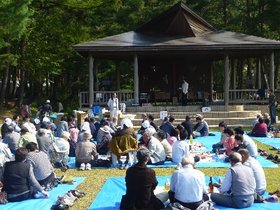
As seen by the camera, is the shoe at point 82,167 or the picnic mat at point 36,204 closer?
the picnic mat at point 36,204

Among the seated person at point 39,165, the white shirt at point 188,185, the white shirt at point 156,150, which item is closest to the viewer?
the white shirt at point 188,185

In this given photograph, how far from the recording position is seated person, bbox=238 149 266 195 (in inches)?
348

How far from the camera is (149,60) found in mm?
30547

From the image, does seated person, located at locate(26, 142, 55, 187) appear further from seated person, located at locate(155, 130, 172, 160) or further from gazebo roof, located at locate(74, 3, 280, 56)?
gazebo roof, located at locate(74, 3, 280, 56)

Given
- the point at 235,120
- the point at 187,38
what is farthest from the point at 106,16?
the point at 235,120

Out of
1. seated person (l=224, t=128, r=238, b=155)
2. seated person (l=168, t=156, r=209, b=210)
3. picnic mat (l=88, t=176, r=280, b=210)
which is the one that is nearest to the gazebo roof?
seated person (l=224, t=128, r=238, b=155)

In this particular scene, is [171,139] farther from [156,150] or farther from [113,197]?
[113,197]

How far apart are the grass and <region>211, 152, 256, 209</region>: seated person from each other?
198 cm

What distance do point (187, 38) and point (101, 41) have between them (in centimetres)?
521

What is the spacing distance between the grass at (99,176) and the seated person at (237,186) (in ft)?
6.51

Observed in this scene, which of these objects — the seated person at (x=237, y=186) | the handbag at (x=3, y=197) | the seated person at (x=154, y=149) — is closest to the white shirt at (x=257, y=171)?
the seated person at (x=237, y=186)

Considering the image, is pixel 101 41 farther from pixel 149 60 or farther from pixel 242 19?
pixel 242 19

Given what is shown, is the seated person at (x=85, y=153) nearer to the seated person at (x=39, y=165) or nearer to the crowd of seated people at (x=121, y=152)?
the crowd of seated people at (x=121, y=152)

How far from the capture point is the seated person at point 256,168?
8.84 metres
